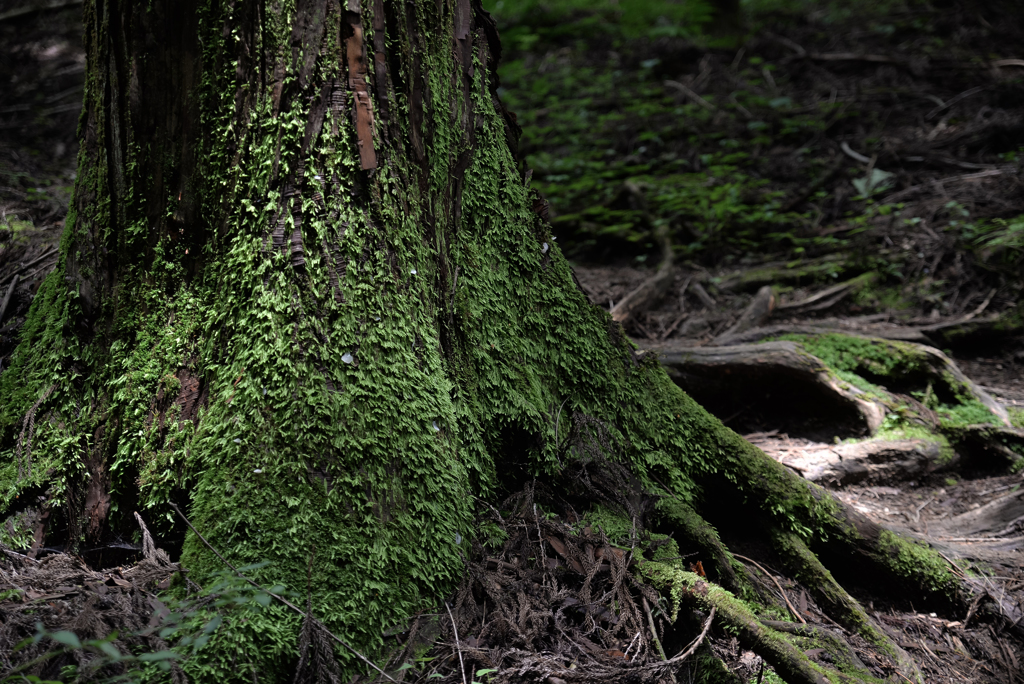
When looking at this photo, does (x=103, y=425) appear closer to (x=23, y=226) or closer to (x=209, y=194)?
(x=209, y=194)

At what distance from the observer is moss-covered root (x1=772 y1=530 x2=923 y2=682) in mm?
2332

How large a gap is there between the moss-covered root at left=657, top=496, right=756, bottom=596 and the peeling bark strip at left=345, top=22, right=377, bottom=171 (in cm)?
192

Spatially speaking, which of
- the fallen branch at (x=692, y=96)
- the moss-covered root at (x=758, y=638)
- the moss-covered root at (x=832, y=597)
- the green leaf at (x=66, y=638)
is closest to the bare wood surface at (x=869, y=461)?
the moss-covered root at (x=832, y=597)

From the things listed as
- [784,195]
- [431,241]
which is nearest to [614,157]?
[784,195]

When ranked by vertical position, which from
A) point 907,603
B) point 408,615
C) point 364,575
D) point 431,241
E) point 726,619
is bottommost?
point 907,603

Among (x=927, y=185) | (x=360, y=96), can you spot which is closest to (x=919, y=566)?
(x=360, y=96)

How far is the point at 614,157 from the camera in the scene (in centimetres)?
847

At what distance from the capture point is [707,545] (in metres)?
2.51

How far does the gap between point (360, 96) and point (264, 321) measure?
82 centimetres

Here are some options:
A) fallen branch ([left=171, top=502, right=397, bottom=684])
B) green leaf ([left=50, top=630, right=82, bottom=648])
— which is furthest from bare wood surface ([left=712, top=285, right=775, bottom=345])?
green leaf ([left=50, top=630, right=82, bottom=648])

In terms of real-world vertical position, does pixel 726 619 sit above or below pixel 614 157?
below

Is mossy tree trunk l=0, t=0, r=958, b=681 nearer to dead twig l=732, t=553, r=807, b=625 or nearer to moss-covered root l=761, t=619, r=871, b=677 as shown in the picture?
moss-covered root l=761, t=619, r=871, b=677

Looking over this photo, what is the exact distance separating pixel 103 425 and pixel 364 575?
1.05m

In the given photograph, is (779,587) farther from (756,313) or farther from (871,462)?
(756,313)
